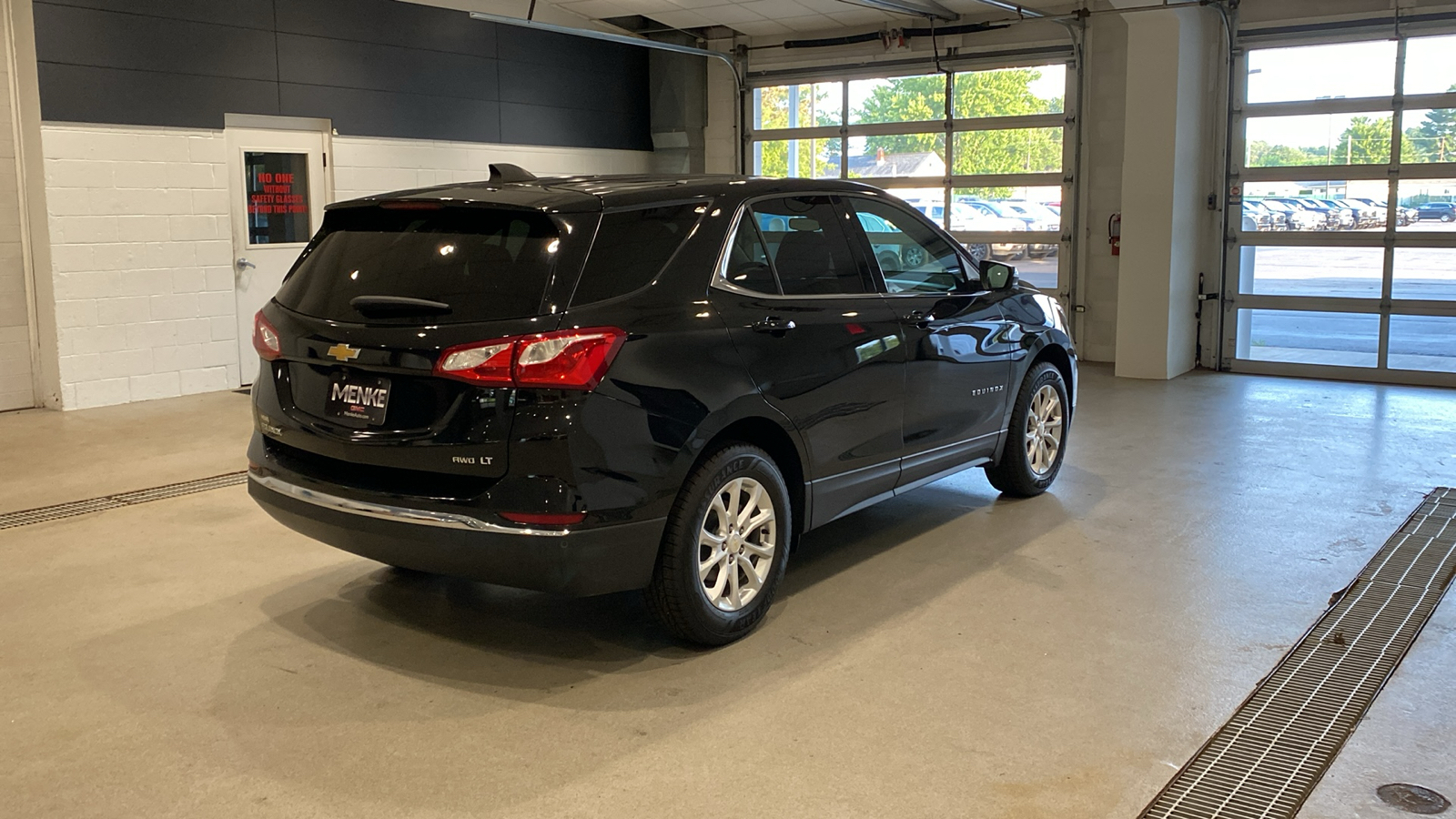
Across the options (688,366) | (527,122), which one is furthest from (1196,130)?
(688,366)

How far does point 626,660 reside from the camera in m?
3.37

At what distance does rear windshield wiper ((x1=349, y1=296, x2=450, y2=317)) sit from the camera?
3.14 m

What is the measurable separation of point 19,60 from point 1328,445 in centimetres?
846

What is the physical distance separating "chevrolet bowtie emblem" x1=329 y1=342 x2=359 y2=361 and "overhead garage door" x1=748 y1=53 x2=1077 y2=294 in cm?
699

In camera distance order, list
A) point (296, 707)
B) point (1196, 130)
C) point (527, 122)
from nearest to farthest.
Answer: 1. point (296, 707)
2. point (1196, 130)
3. point (527, 122)

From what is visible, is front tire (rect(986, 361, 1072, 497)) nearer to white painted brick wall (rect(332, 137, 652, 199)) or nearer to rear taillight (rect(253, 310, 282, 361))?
rear taillight (rect(253, 310, 282, 361))

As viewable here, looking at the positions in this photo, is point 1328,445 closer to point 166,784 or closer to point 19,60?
point 166,784

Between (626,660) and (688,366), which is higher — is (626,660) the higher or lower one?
the lower one

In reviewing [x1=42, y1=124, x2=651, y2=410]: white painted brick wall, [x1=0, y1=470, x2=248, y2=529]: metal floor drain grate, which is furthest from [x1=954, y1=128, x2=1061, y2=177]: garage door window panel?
[x1=0, y1=470, x2=248, y2=529]: metal floor drain grate

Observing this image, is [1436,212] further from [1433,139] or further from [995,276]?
[995,276]

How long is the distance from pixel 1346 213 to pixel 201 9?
28.7ft

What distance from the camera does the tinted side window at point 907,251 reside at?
167 inches

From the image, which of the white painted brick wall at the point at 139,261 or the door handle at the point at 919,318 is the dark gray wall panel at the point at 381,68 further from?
the door handle at the point at 919,318

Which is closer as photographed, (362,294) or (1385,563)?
Result: (362,294)
